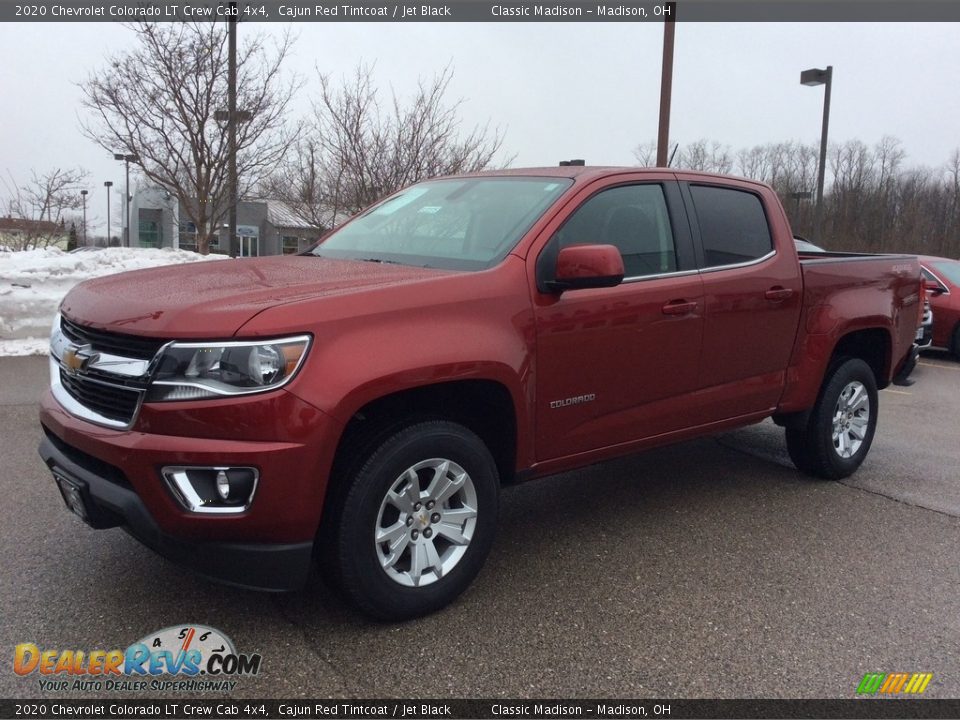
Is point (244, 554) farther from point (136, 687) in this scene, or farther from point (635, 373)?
point (635, 373)

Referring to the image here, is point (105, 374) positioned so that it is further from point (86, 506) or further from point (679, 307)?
point (679, 307)

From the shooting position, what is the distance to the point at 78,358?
303 centimetres

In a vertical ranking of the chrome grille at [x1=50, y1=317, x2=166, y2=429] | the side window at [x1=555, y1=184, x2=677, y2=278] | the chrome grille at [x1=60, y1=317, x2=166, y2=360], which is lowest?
the chrome grille at [x1=50, y1=317, x2=166, y2=429]

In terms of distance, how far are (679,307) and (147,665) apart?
2805mm

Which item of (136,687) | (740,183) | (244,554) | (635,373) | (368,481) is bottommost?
(136,687)

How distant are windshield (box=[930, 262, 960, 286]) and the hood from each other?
11.0m

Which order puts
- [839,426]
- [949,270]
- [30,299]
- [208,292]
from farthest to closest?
[949,270] → [30,299] → [839,426] → [208,292]

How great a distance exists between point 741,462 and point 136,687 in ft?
14.2

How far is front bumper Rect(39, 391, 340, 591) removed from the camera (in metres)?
2.68

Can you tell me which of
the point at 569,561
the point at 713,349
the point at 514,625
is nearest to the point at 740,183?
the point at 713,349

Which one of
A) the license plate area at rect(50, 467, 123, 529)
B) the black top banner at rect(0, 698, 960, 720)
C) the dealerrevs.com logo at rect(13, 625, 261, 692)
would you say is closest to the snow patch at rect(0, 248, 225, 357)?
the license plate area at rect(50, 467, 123, 529)

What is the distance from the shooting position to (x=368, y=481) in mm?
2926

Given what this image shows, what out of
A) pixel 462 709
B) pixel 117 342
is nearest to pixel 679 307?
pixel 462 709

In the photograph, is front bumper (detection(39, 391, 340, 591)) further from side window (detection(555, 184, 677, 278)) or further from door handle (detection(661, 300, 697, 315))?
door handle (detection(661, 300, 697, 315))
